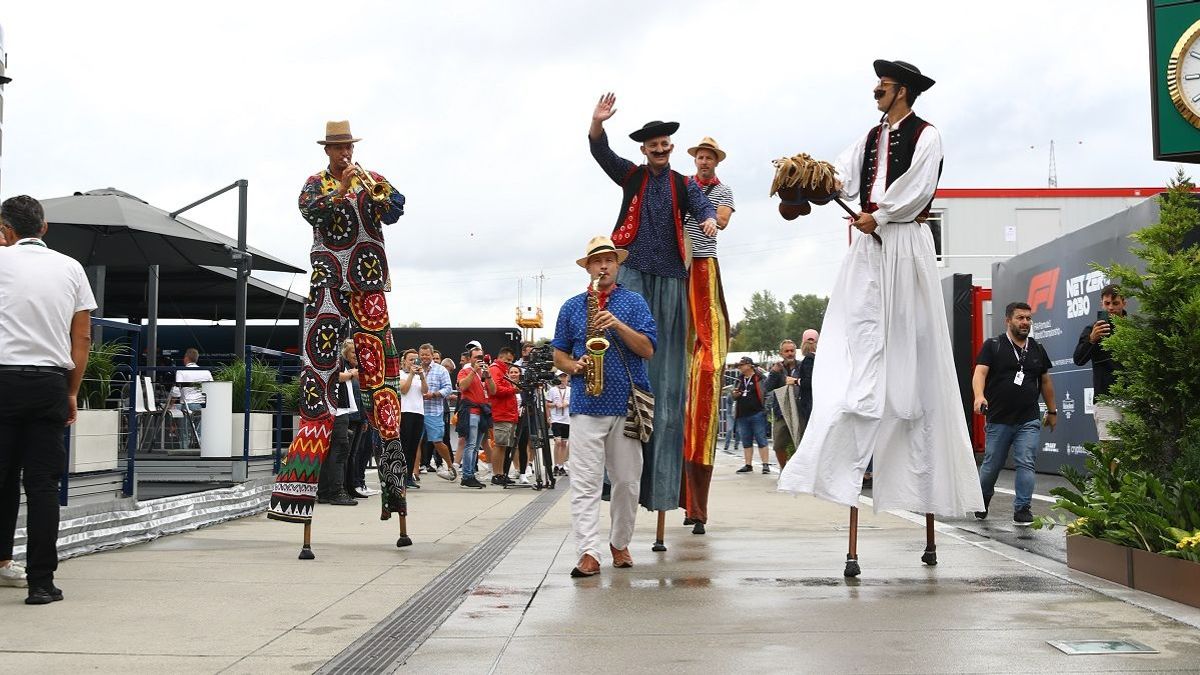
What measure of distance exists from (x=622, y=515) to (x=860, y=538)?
6.82 feet

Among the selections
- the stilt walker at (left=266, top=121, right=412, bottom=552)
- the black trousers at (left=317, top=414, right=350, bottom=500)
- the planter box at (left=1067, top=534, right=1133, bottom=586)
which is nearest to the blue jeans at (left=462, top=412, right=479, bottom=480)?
the black trousers at (left=317, top=414, right=350, bottom=500)

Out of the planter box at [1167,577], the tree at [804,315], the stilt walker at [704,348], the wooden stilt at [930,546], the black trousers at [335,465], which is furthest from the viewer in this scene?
the tree at [804,315]

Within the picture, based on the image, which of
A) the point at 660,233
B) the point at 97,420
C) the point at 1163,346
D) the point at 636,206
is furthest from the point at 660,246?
the point at 97,420

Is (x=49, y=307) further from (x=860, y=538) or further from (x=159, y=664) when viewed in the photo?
(x=860, y=538)

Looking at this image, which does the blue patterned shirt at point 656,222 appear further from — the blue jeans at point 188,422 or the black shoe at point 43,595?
the blue jeans at point 188,422

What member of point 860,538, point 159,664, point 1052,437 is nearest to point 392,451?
point 860,538

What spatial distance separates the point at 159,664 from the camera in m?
4.27

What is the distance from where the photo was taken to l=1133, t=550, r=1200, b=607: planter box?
5086 millimetres

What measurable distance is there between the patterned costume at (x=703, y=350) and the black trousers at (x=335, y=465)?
5725 mm

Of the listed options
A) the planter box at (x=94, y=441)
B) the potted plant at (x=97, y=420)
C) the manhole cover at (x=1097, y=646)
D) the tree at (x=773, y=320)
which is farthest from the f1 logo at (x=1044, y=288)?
the tree at (x=773, y=320)

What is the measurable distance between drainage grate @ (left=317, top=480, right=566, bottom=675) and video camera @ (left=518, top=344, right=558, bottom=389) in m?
7.34

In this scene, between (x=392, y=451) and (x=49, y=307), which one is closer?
(x=49, y=307)

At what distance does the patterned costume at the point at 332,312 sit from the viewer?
7461 millimetres

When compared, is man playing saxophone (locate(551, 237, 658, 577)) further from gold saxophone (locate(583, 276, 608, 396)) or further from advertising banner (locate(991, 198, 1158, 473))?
advertising banner (locate(991, 198, 1158, 473))
